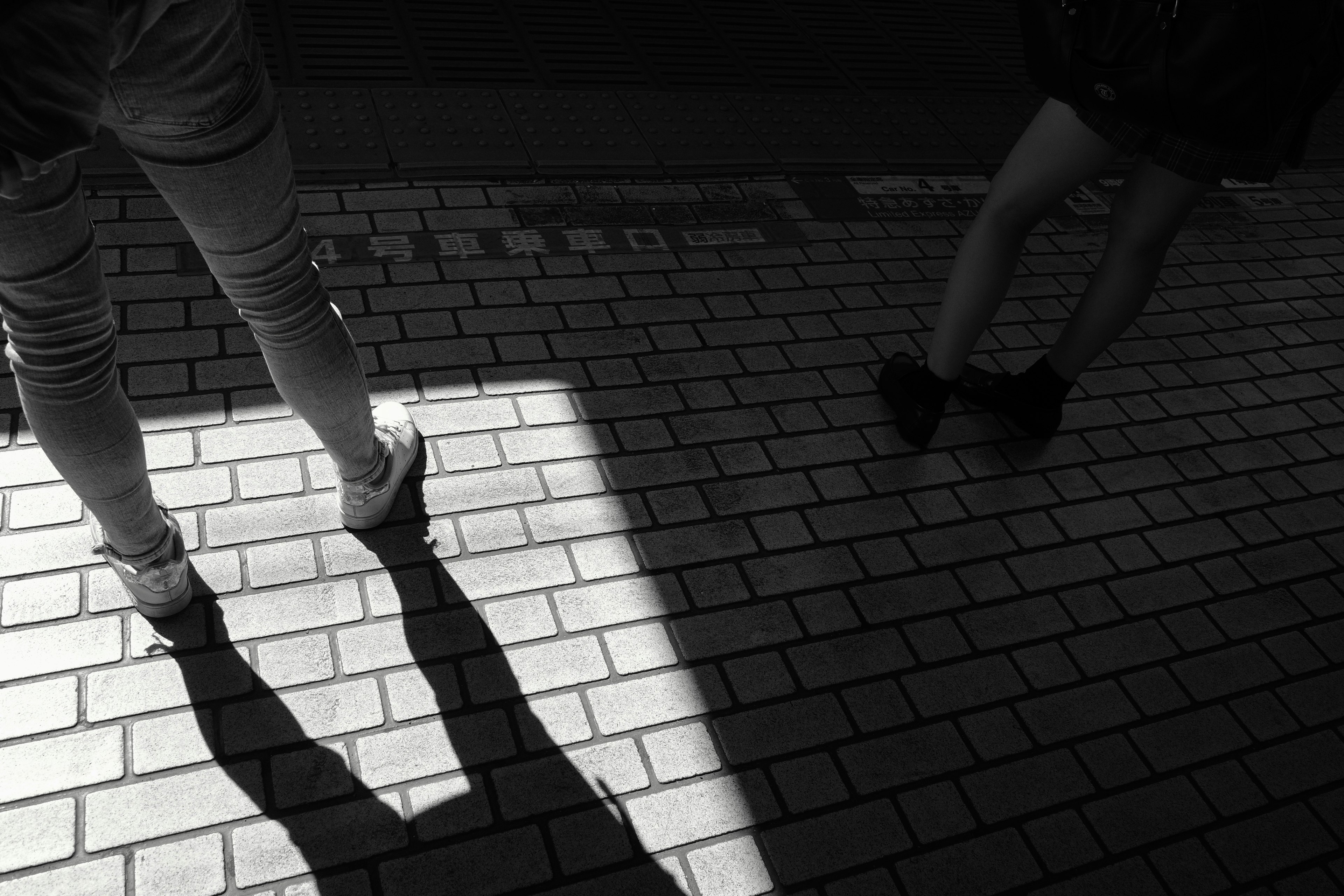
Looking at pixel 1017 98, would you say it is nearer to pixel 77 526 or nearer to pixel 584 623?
pixel 584 623

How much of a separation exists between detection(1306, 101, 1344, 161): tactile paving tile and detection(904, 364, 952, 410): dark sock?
3.10m

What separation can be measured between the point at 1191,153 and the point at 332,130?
105 inches

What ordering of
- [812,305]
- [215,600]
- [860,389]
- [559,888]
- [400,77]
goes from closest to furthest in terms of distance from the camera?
[559,888] < [215,600] < [860,389] < [812,305] < [400,77]

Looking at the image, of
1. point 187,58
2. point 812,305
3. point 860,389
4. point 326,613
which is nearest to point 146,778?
point 326,613

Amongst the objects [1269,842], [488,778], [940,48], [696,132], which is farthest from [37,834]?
[940,48]

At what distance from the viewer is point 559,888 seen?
1755 mm

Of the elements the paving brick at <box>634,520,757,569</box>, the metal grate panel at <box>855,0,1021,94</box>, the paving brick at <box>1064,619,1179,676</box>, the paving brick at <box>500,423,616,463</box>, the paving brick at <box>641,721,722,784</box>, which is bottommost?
the paving brick at <box>1064,619,1179,676</box>

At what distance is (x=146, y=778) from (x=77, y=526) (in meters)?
0.67

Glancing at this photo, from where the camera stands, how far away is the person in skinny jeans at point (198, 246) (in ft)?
4.49

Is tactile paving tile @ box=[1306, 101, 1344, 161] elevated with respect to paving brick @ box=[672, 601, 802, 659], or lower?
elevated

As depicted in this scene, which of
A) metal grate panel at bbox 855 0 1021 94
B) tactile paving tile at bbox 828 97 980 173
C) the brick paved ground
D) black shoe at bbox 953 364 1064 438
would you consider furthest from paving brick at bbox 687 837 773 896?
metal grate panel at bbox 855 0 1021 94

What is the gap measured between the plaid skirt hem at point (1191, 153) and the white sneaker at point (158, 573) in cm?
211

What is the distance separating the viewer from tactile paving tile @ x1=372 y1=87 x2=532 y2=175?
3.42 metres

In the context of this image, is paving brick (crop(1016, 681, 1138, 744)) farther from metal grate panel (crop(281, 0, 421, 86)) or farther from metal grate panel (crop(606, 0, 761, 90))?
metal grate panel (crop(281, 0, 421, 86))
